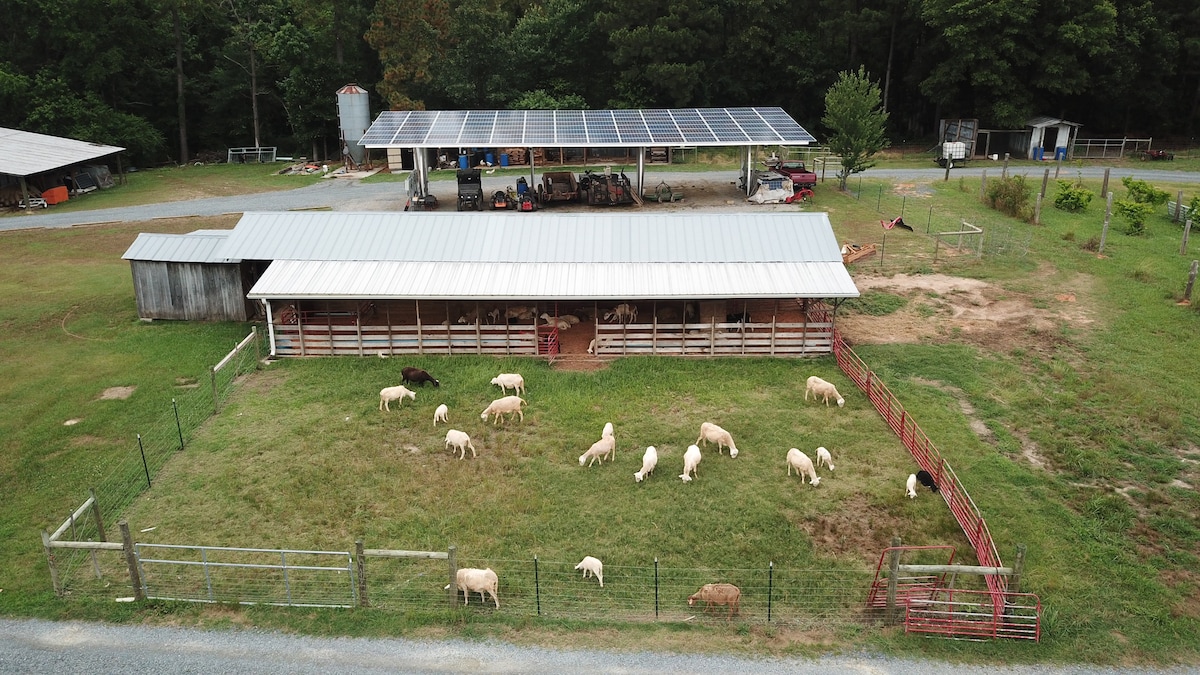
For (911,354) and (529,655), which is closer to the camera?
(529,655)

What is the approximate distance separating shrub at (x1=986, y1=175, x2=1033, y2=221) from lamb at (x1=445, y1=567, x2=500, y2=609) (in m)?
35.8

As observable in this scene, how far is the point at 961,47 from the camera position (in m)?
58.8

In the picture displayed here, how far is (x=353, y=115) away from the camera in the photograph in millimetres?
60000

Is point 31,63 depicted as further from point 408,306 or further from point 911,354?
point 911,354

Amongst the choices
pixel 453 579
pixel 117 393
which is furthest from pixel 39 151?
pixel 453 579

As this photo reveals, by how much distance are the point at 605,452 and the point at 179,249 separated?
18847 mm

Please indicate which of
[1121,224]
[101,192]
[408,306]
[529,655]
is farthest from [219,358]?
[1121,224]

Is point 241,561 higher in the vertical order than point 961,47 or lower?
lower

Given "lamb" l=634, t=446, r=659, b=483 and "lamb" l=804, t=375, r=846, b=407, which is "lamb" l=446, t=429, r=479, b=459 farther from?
"lamb" l=804, t=375, r=846, b=407

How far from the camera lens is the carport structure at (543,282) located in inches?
1084

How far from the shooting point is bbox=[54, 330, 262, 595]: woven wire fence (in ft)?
56.3

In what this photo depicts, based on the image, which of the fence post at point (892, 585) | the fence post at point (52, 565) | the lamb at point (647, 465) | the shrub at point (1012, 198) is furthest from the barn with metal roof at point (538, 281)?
the shrub at point (1012, 198)

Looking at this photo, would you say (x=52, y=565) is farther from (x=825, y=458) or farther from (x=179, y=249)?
(x=179, y=249)

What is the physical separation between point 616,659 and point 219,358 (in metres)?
18.4
